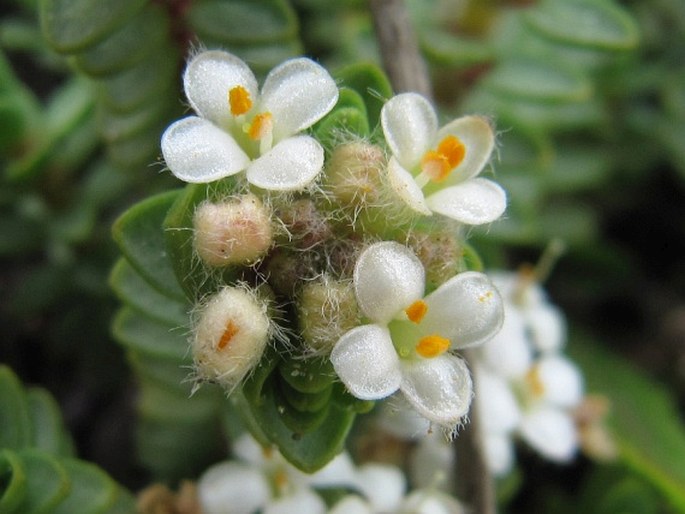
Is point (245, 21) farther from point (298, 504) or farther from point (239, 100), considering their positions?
point (298, 504)

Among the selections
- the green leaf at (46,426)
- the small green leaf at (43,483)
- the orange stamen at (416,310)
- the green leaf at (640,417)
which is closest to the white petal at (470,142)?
the orange stamen at (416,310)

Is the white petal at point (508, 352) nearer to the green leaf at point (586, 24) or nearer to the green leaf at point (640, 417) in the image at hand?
the green leaf at point (640, 417)

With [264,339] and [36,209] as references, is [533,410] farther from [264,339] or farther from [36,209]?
[36,209]

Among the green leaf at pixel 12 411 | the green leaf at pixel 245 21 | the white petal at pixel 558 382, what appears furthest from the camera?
the white petal at pixel 558 382

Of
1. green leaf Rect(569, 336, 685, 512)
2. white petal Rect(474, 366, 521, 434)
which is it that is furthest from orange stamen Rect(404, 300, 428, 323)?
green leaf Rect(569, 336, 685, 512)

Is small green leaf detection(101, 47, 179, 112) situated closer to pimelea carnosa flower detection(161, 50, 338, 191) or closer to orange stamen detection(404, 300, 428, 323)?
pimelea carnosa flower detection(161, 50, 338, 191)

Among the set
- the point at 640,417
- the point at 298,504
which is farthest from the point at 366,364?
the point at 640,417
